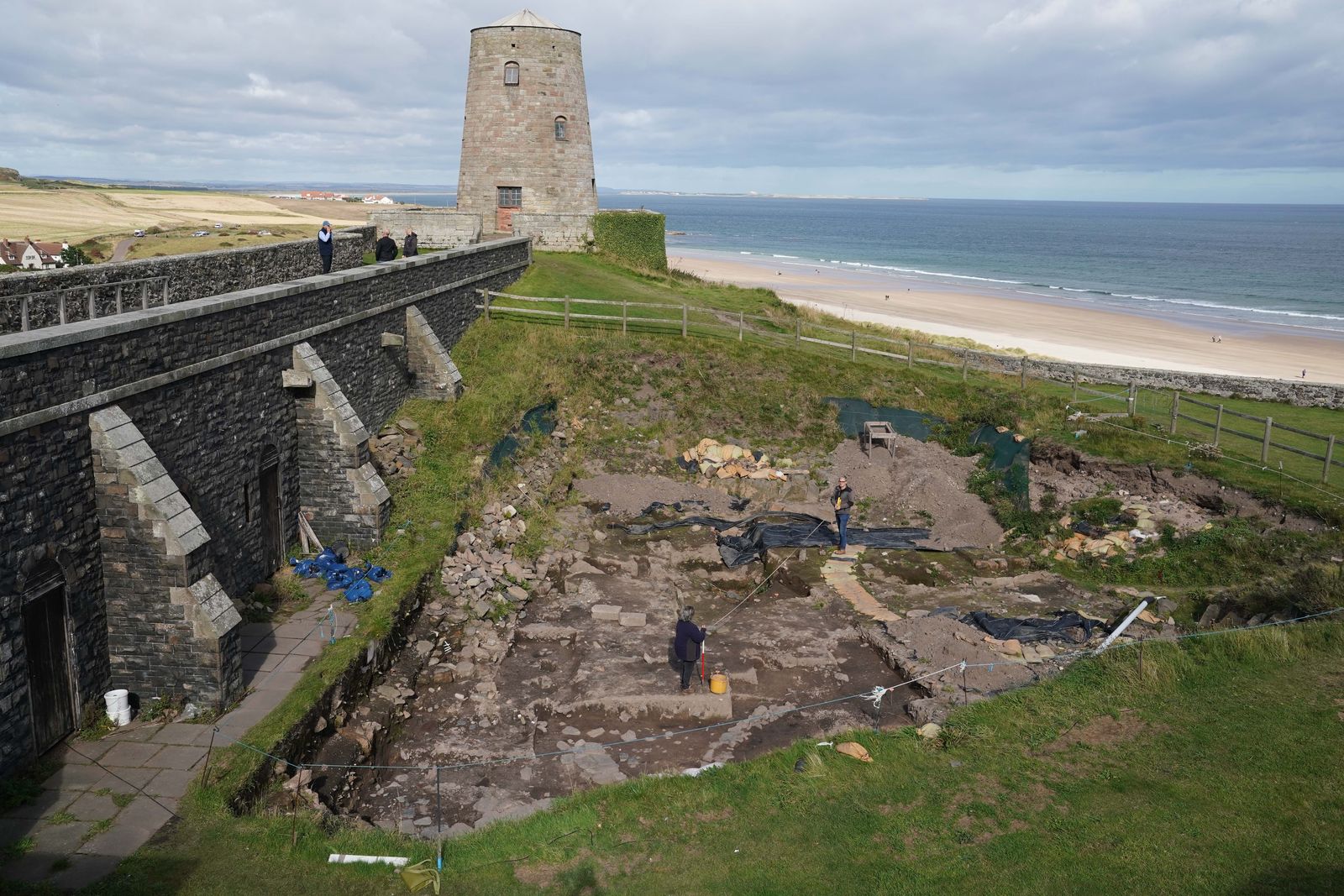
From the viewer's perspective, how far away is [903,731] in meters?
11.5

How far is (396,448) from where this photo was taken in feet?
63.1

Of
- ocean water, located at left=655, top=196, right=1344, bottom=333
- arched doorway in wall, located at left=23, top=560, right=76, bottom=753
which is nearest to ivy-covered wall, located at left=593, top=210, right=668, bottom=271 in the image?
arched doorway in wall, located at left=23, top=560, right=76, bottom=753

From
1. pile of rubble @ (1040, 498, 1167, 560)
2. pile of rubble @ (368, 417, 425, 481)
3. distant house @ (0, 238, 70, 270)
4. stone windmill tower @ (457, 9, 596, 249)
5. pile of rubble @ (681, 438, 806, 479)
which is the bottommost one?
pile of rubble @ (1040, 498, 1167, 560)

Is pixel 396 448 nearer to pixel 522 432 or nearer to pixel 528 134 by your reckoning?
pixel 522 432

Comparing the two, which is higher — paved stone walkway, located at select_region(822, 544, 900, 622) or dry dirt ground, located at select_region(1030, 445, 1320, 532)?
dry dirt ground, located at select_region(1030, 445, 1320, 532)

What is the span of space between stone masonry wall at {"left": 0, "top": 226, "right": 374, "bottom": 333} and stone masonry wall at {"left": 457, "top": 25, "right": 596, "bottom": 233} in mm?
11122

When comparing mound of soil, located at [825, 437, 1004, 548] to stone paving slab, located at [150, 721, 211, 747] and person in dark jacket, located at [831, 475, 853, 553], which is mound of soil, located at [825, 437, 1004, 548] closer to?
person in dark jacket, located at [831, 475, 853, 553]

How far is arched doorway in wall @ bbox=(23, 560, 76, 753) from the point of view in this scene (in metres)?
9.96

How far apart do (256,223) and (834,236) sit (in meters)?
119

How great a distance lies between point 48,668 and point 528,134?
27102 millimetres

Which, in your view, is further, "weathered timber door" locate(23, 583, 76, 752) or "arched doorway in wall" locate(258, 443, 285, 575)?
"arched doorway in wall" locate(258, 443, 285, 575)

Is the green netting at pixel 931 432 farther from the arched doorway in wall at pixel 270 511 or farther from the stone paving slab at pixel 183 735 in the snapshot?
the stone paving slab at pixel 183 735

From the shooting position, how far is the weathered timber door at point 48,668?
9984 millimetres

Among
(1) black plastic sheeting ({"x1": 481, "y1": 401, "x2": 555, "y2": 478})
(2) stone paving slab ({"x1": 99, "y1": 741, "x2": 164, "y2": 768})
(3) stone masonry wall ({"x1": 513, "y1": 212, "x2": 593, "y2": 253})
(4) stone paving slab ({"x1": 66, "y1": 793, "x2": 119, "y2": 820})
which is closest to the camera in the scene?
(4) stone paving slab ({"x1": 66, "y1": 793, "x2": 119, "y2": 820})
